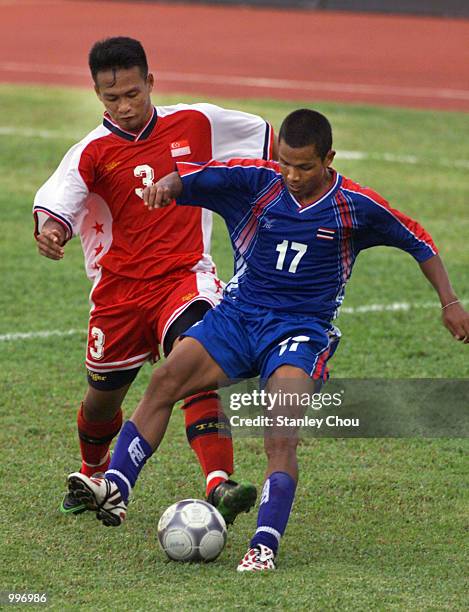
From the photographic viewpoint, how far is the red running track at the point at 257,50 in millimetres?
18234

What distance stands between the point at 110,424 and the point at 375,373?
2121 mm

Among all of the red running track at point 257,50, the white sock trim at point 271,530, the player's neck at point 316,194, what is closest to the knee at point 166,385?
the white sock trim at point 271,530

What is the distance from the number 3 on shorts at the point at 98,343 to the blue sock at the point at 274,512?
116 cm

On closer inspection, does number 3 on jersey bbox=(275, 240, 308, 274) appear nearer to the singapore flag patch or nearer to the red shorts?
the red shorts

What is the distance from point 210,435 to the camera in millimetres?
5109

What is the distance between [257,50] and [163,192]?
17.7m

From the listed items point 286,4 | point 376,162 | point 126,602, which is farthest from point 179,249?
point 286,4

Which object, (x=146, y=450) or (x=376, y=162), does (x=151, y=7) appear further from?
(x=146, y=450)

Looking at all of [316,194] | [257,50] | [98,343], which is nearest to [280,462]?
[316,194]

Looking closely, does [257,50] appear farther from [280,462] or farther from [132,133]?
[280,462]

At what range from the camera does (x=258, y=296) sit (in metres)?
4.81

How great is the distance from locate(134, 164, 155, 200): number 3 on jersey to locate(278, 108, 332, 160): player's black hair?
756 mm

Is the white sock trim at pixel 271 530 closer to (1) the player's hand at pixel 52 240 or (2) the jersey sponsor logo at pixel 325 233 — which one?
(2) the jersey sponsor logo at pixel 325 233

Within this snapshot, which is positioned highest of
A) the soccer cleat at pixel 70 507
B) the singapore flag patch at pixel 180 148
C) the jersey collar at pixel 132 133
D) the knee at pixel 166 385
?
the jersey collar at pixel 132 133
